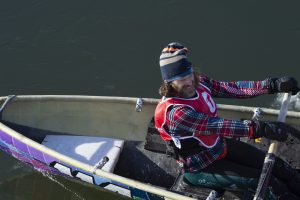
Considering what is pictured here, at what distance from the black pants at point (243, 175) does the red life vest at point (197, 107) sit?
318 millimetres

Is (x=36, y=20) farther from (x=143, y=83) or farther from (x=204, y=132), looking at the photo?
(x=204, y=132)

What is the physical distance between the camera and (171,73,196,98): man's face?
5125 mm

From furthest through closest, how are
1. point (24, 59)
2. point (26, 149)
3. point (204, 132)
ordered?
point (24, 59)
point (26, 149)
point (204, 132)

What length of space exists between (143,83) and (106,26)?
188 cm

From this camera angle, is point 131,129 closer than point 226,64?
Yes

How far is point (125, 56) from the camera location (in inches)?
388

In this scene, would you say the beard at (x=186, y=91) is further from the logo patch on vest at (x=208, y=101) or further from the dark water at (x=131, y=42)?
the dark water at (x=131, y=42)

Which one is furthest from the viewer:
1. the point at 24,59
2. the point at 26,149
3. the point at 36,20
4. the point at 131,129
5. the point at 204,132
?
the point at 36,20

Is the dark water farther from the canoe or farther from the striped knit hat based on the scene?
the striped knit hat

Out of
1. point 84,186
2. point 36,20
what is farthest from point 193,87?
point 36,20

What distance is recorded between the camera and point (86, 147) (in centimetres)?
750

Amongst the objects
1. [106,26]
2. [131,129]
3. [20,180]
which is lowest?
[20,180]

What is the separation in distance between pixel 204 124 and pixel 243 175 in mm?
893

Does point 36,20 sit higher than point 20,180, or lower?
higher
